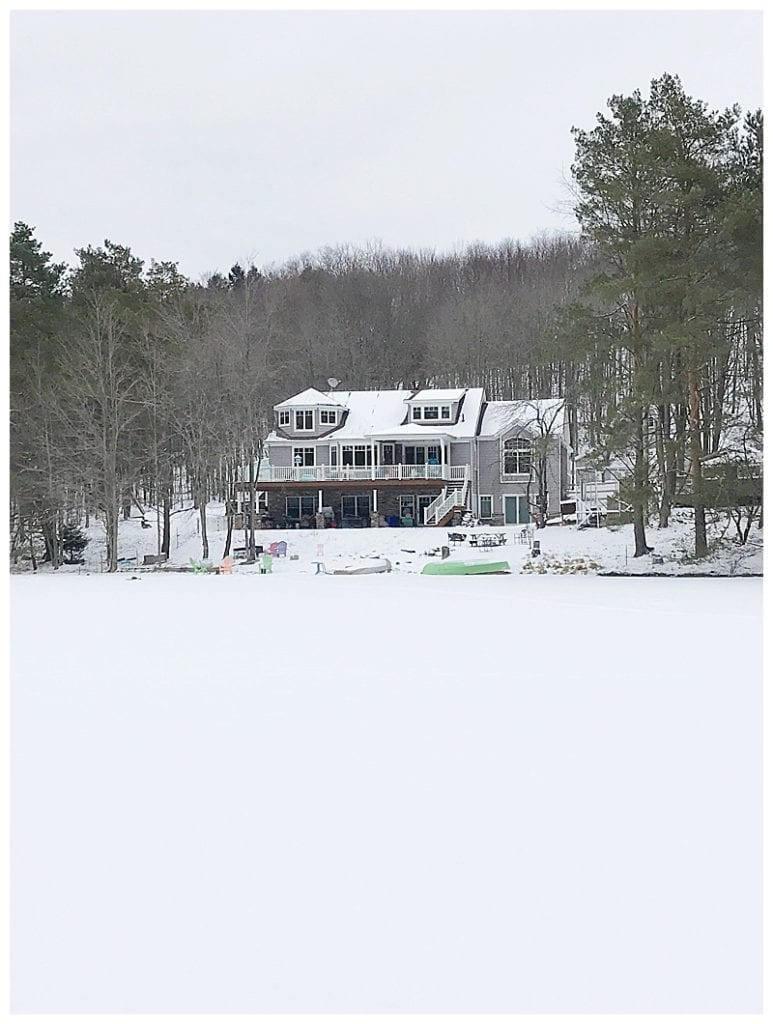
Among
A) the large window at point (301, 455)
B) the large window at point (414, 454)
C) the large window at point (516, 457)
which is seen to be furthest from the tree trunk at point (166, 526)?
the large window at point (516, 457)

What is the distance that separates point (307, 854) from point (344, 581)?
40.3ft

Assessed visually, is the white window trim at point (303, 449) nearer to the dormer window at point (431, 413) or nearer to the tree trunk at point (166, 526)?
the dormer window at point (431, 413)

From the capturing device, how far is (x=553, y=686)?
21.8 feet

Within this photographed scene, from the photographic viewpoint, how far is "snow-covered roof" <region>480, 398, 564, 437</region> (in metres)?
21.6

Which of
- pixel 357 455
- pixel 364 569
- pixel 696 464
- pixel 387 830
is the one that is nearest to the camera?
pixel 387 830

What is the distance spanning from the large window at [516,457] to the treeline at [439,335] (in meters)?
1.01

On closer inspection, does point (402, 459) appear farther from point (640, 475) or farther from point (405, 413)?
point (640, 475)

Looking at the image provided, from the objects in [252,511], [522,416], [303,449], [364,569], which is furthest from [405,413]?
[364,569]

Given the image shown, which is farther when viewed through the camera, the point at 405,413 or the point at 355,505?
the point at 405,413

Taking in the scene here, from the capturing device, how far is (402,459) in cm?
2400

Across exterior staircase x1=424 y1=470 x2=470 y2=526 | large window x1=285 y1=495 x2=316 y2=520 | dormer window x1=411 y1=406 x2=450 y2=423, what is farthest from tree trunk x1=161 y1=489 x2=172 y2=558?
dormer window x1=411 y1=406 x2=450 y2=423


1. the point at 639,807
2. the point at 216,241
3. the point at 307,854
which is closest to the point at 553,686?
the point at 639,807

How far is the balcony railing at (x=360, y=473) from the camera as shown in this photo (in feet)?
76.1

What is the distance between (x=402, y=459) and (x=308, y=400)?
2.36 metres
